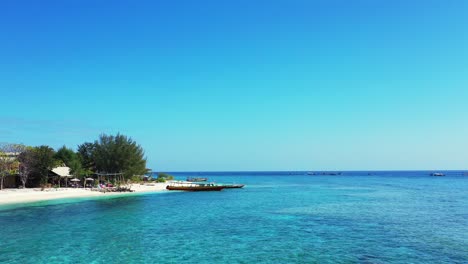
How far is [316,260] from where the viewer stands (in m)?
18.2

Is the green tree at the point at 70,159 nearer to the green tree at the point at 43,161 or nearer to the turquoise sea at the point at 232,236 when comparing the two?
the green tree at the point at 43,161

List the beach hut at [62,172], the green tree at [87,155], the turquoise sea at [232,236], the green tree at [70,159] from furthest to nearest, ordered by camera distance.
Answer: the green tree at [87,155] < the green tree at [70,159] < the beach hut at [62,172] < the turquoise sea at [232,236]

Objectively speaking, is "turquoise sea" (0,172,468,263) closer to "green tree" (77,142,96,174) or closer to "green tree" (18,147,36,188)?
"green tree" (18,147,36,188)

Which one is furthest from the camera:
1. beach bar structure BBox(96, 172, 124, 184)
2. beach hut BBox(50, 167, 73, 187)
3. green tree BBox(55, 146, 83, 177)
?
beach bar structure BBox(96, 172, 124, 184)

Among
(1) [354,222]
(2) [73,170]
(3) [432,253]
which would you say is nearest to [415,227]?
(1) [354,222]

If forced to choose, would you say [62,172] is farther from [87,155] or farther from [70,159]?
[87,155]

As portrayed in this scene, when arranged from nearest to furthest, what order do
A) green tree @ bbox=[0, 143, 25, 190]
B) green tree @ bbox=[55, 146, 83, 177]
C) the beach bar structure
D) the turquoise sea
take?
the turquoise sea < green tree @ bbox=[0, 143, 25, 190] < green tree @ bbox=[55, 146, 83, 177] < the beach bar structure

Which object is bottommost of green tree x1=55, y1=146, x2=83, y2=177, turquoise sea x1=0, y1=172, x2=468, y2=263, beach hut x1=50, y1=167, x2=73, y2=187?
turquoise sea x1=0, y1=172, x2=468, y2=263

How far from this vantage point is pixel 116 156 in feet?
240

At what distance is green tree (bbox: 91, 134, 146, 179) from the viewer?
240 feet

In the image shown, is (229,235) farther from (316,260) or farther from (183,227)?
(316,260)

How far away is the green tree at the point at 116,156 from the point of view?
73188 mm

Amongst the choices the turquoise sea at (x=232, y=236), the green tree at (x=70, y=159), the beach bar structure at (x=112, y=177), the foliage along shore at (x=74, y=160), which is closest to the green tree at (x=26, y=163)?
the foliage along shore at (x=74, y=160)

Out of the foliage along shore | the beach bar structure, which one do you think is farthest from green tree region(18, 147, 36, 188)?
the beach bar structure
